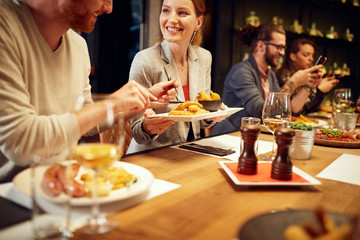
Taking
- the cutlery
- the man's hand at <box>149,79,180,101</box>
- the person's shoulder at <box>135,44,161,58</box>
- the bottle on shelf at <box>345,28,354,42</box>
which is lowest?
the cutlery

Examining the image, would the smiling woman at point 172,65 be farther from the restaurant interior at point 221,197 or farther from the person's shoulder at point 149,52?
the restaurant interior at point 221,197

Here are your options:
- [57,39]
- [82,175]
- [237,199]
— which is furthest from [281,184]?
[57,39]

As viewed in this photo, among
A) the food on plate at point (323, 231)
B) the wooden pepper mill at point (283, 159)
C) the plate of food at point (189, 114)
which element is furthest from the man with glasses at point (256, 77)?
the food on plate at point (323, 231)

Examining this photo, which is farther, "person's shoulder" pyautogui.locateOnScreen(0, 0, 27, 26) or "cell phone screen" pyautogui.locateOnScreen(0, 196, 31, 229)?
"person's shoulder" pyautogui.locateOnScreen(0, 0, 27, 26)

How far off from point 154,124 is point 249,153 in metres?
0.67

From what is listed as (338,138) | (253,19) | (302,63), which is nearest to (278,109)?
(338,138)

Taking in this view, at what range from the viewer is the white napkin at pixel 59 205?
62cm

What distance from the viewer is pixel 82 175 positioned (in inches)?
36.1

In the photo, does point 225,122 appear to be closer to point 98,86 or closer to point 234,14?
point 234,14

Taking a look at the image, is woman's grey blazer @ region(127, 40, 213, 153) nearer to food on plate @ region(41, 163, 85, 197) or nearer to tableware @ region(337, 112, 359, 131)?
tableware @ region(337, 112, 359, 131)

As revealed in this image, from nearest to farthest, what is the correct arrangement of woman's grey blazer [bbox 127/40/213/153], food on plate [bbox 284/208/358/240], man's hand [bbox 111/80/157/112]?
food on plate [bbox 284/208/358/240]
man's hand [bbox 111/80/157/112]
woman's grey blazer [bbox 127/40/213/153]

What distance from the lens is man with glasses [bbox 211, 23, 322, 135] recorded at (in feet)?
9.52

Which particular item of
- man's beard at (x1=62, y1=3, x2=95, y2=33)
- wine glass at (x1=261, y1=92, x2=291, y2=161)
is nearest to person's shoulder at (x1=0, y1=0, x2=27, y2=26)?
man's beard at (x1=62, y1=3, x2=95, y2=33)

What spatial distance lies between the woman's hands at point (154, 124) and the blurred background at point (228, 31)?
249cm
